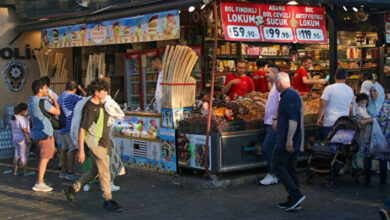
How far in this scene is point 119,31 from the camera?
10492 millimetres

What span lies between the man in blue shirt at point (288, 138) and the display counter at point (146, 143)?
2.75m

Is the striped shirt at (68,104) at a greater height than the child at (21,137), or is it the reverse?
the striped shirt at (68,104)

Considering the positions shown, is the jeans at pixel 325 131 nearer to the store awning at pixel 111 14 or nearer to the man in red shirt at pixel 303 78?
the man in red shirt at pixel 303 78

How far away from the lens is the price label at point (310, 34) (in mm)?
9641

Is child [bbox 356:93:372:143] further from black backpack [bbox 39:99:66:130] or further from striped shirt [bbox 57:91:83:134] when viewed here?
black backpack [bbox 39:99:66:130]

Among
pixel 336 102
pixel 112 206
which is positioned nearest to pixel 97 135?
pixel 112 206

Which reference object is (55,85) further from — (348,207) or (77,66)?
(348,207)

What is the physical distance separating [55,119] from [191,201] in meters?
3.36

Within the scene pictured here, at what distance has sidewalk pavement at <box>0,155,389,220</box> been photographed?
6.72 metres

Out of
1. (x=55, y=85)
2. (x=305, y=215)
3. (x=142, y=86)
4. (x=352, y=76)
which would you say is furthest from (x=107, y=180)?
(x=352, y=76)

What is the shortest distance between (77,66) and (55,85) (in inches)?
44.8

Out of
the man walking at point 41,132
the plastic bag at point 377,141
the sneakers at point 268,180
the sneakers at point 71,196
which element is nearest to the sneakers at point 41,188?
the man walking at point 41,132

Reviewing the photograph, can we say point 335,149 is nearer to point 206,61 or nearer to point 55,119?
point 206,61

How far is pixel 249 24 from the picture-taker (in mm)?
8820
